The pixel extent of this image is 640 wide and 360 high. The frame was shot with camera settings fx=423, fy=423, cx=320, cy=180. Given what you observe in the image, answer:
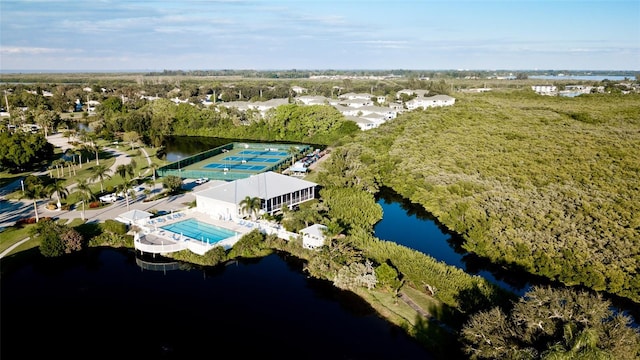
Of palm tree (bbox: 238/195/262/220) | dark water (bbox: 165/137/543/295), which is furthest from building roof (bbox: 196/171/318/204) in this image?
dark water (bbox: 165/137/543/295)

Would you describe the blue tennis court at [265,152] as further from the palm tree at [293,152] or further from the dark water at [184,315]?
the dark water at [184,315]

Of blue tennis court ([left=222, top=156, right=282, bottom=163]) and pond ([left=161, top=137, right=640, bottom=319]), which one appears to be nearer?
pond ([left=161, top=137, right=640, bottom=319])

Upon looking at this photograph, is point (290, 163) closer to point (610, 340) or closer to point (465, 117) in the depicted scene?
point (465, 117)

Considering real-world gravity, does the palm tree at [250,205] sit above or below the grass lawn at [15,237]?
above

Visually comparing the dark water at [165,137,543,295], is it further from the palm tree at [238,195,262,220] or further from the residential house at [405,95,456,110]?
the residential house at [405,95,456,110]

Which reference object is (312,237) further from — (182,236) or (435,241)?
(435,241)

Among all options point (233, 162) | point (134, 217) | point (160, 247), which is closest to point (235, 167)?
point (233, 162)

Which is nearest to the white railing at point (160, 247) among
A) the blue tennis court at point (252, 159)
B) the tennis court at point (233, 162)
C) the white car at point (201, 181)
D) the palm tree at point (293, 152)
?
the white car at point (201, 181)
